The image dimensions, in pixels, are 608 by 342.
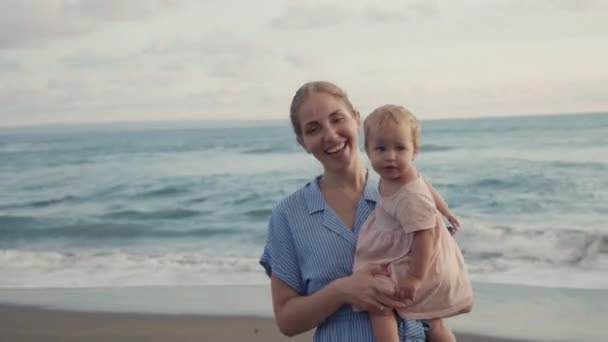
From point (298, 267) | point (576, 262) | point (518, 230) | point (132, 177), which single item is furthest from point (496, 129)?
point (298, 267)

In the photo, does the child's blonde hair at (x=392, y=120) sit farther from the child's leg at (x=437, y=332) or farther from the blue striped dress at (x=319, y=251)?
the child's leg at (x=437, y=332)

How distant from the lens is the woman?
256 cm

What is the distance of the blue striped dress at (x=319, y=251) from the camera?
2611 mm

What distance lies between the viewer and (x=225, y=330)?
6.74 metres

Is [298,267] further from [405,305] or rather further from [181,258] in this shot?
[181,258]

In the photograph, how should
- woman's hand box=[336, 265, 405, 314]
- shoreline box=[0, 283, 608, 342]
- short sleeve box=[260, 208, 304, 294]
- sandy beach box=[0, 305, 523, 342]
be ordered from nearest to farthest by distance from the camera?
woman's hand box=[336, 265, 405, 314] → short sleeve box=[260, 208, 304, 294] → shoreline box=[0, 283, 608, 342] → sandy beach box=[0, 305, 523, 342]

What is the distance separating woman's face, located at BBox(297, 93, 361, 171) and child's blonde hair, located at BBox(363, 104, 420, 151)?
67mm

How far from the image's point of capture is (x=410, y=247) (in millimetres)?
2527

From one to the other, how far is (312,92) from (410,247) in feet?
1.82

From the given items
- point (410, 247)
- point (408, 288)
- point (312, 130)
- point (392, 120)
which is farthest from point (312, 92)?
point (408, 288)

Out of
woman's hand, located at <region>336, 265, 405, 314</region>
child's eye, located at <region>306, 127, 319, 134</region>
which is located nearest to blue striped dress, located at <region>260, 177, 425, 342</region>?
woman's hand, located at <region>336, 265, 405, 314</region>

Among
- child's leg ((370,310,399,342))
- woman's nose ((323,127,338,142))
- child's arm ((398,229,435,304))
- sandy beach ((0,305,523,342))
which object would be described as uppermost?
woman's nose ((323,127,338,142))

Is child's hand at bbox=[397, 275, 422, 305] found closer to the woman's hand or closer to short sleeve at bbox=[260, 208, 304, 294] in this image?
the woman's hand

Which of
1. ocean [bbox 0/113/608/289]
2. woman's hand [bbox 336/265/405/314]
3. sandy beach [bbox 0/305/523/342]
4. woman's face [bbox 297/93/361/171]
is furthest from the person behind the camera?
ocean [bbox 0/113/608/289]
